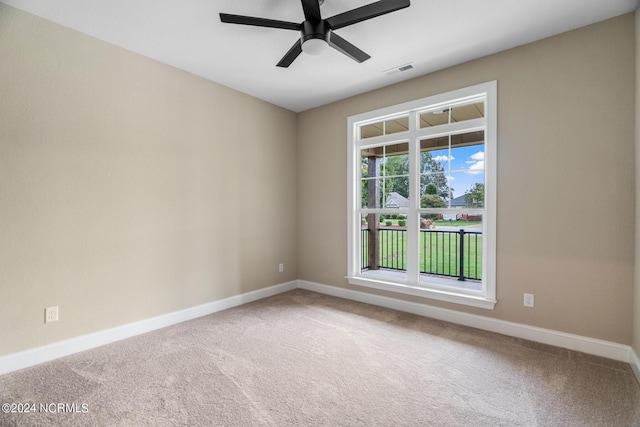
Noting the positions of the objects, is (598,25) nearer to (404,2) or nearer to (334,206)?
(404,2)

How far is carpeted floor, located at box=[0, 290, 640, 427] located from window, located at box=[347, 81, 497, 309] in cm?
77

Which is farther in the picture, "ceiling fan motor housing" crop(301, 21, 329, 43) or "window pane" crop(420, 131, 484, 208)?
"window pane" crop(420, 131, 484, 208)

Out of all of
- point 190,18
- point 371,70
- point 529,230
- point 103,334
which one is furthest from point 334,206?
point 103,334

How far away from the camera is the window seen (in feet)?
9.62

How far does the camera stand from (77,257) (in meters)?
2.45

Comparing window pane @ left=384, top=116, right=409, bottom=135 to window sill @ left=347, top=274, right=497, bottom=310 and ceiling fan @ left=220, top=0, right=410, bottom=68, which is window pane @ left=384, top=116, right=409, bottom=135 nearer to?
ceiling fan @ left=220, top=0, right=410, bottom=68

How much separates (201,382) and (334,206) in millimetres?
2667

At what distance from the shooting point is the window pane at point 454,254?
418 centimetres

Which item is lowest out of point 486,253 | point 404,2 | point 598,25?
point 486,253

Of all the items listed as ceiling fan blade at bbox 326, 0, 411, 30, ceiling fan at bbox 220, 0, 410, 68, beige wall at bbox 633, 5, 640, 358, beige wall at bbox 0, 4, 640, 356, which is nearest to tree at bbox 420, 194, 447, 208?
beige wall at bbox 0, 4, 640, 356

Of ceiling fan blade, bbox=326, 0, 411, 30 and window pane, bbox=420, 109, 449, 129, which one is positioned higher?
ceiling fan blade, bbox=326, 0, 411, 30

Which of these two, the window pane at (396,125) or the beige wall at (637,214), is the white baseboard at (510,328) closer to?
the beige wall at (637,214)

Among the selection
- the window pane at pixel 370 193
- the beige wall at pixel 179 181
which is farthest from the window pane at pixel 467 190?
the window pane at pixel 370 193

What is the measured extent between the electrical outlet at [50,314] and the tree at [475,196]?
396 centimetres
